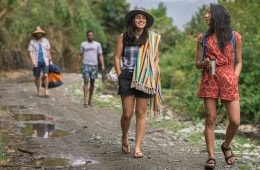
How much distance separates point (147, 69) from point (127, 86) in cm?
36

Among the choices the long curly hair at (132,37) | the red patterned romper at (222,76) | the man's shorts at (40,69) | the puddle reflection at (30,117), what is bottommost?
the puddle reflection at (30,117)

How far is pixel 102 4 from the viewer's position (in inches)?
1507

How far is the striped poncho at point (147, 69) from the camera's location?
22.6 ft

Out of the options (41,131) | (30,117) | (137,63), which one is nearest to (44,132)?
(41,131)

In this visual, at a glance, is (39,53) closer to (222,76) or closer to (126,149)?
(126,149)

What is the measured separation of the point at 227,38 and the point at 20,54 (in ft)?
62.4

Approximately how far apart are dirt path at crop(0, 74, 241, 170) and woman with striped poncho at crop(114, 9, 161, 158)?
0.50 meters

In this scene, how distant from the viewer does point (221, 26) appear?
6.37 m

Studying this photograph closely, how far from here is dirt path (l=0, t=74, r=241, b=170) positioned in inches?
264

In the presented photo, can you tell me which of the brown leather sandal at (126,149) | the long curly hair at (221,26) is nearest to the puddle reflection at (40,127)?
the brown leather sandal at (126,149)

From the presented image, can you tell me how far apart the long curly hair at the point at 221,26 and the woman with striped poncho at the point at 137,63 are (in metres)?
0.97

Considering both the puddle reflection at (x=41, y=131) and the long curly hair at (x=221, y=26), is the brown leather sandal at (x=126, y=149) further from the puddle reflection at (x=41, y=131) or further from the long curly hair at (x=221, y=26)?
the long curly hair at (x=221, y=26)

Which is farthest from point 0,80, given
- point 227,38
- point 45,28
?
point 227,38

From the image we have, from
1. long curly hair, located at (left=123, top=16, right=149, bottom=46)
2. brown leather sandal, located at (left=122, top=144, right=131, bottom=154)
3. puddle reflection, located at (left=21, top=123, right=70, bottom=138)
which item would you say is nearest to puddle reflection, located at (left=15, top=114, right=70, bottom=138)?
puddle reflection, located at (left=21, top=123, right=70, bottom=138)
